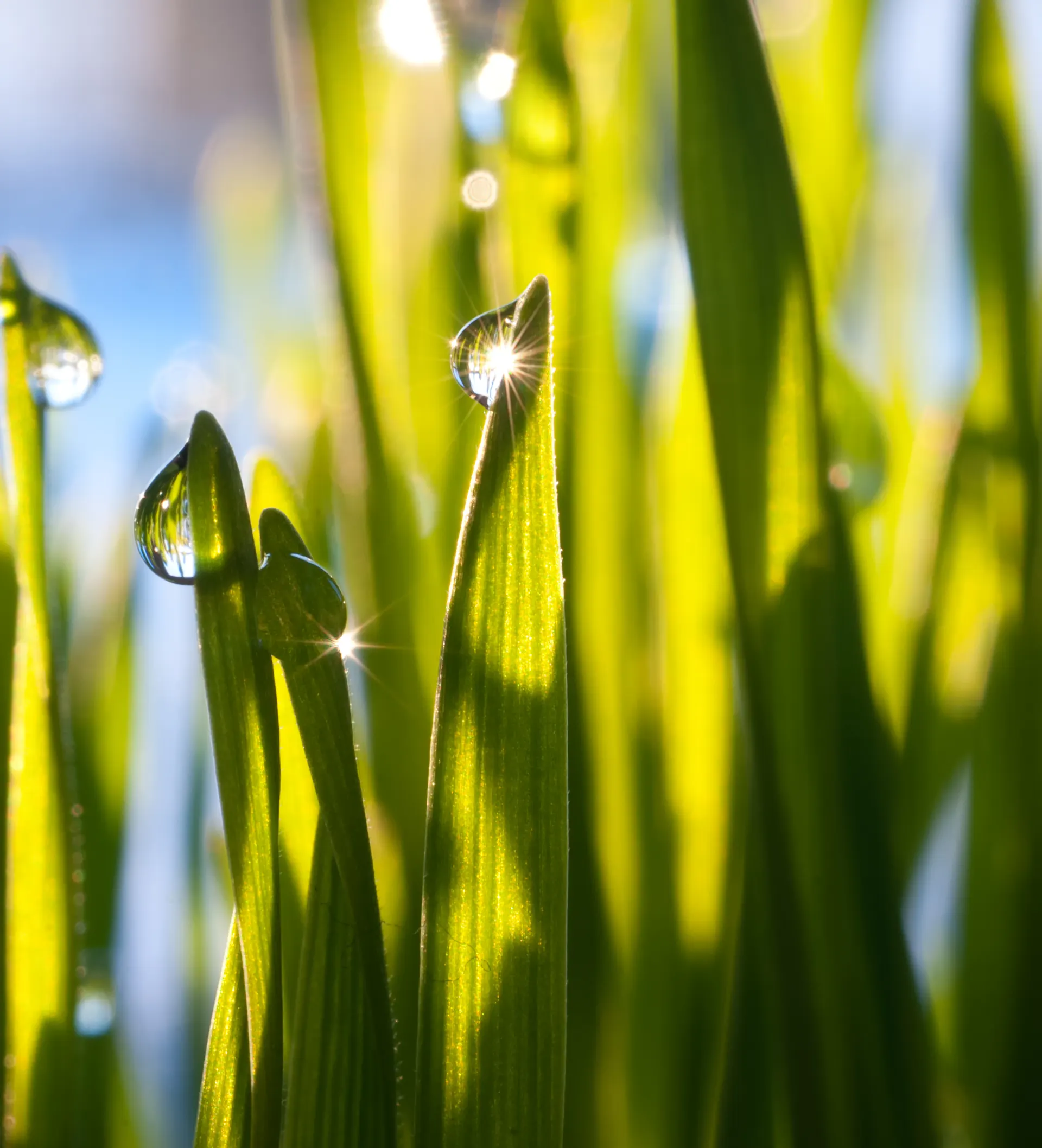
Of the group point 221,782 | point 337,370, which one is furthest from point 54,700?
point 337,370

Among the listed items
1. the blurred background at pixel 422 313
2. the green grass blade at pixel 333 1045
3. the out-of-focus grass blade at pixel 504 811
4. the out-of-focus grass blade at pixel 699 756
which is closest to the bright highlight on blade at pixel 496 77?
the blurred background at pixel 422 313

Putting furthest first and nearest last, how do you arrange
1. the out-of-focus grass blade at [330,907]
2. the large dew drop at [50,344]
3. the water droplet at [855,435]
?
the water droplet at [855,435] < the large dew drop at [50,344] < the out-of-focus grass blade at [330,907]

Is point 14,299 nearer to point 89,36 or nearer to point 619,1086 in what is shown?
point 619,1086

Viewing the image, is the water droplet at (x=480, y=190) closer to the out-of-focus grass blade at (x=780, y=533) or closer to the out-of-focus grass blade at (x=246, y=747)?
the out-of-focus grass blade at (x=780, y=533)

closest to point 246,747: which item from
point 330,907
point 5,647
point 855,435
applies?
point 330,907

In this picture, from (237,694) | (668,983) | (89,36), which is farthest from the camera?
(89,36)

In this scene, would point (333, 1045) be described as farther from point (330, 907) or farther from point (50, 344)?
point (50, 344)
